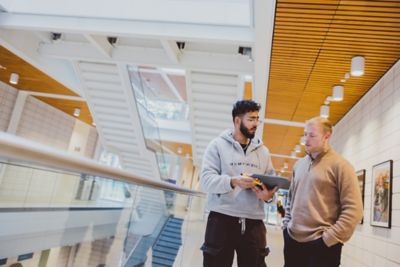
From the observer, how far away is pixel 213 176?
2.14 m

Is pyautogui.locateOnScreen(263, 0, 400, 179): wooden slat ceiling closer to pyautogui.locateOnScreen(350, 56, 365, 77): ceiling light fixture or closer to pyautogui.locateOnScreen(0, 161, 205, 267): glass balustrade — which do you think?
pyautogui.locateOnScreen(350, 56, 365, 77): ceiling light fixture

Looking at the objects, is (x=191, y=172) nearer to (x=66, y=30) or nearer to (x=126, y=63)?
(x=126, y=63)

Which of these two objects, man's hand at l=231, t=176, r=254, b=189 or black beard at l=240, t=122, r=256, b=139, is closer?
man's hand at l=231, t=176, r=254, b=189

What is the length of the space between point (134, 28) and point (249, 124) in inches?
204

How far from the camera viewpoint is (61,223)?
1.59 metres

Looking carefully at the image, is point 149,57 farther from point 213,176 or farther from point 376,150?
point 213,176

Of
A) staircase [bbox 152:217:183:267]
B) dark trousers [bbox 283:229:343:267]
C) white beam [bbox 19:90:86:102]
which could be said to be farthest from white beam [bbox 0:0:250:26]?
dark trousers [bbox 283:229:343:267]

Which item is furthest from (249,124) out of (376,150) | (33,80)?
(33,80)

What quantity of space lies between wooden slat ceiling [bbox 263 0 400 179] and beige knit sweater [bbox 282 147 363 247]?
2652 millimetres

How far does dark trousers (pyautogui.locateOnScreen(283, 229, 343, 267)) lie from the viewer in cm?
224

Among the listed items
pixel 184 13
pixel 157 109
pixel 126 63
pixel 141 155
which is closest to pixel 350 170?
pixel 184 13

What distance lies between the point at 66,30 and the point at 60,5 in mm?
490

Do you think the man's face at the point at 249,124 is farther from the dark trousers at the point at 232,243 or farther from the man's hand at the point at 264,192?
the dark trousers at the point at 232,243

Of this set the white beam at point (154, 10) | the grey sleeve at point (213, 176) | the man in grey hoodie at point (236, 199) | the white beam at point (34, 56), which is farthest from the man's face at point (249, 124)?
the white beam at point (34, 56)
